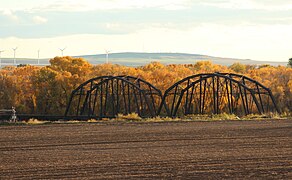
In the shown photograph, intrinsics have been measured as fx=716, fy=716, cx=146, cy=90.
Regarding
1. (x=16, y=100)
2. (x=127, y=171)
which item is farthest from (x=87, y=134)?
(x=16, y=100)

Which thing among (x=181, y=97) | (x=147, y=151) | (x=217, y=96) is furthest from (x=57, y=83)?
(x=147, y=151)

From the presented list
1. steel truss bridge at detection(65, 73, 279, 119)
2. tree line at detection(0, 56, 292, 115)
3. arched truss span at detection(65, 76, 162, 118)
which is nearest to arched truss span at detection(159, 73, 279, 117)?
steel truss bridge at detection(65, 73, 279, 119)

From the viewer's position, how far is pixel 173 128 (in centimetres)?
4328

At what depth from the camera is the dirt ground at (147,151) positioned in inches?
892

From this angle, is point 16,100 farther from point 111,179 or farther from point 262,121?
point 111,179

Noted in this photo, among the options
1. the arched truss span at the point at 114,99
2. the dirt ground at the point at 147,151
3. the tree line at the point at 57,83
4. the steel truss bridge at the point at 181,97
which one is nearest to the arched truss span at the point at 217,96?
the steel truss bridge at the point at 181,97

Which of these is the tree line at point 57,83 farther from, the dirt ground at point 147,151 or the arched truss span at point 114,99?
the dirt ground at point 147,151

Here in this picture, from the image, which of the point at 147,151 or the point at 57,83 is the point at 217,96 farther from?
the point at 57,83

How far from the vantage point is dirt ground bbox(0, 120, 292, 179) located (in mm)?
22656

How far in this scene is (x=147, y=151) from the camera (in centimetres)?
2941

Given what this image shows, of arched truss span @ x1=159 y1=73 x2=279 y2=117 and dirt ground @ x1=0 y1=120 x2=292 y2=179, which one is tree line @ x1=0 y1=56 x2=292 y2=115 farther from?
dirt ground @ x1=0 y1=120 x2=292 y2=179

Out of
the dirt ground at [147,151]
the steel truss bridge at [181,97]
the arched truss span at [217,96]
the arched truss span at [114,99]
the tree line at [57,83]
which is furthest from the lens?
the tree line at [57,83]

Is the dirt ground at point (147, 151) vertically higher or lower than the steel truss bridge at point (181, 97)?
lower

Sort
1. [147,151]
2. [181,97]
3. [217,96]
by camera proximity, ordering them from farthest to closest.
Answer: [181,97] < [217,96] < [147,151]
